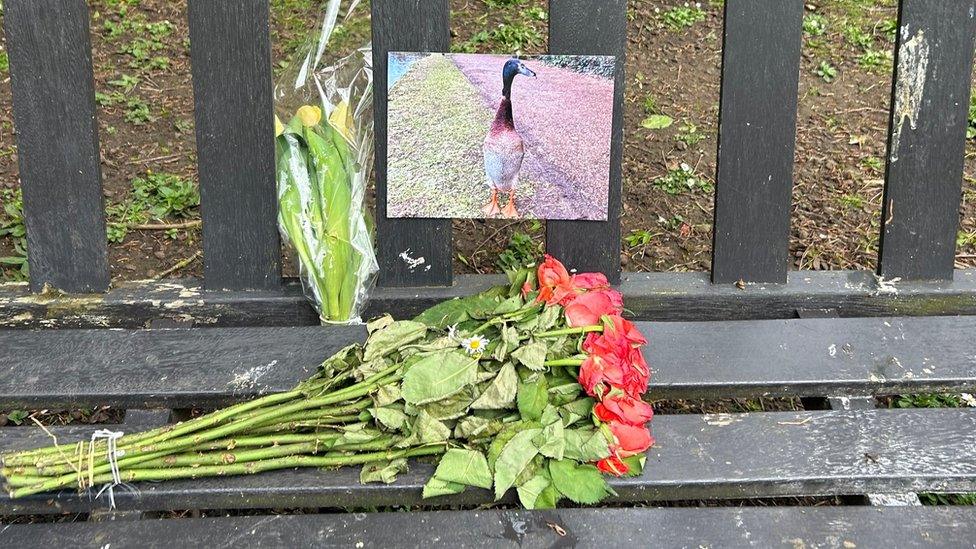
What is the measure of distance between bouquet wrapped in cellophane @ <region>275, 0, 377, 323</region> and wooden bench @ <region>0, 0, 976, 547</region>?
5 centimetres

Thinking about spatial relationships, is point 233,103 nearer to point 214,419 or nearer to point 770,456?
point 214,419

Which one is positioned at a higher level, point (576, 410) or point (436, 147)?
point (436, 147)

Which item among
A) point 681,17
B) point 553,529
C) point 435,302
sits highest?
point 681,17

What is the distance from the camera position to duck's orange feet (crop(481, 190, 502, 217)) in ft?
6.86

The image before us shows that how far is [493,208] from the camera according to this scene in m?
2.10

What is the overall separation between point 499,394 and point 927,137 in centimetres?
114

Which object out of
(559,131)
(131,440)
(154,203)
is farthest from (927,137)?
(154,203)

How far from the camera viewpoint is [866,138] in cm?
379

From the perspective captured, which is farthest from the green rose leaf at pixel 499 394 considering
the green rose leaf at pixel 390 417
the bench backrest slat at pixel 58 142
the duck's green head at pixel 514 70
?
the bench backrest slat at pixel 58 142

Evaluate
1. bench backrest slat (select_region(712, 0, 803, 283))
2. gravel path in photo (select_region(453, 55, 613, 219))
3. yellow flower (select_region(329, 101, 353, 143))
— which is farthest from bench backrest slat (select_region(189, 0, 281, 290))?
Result: bench backrest slat (select_region(712, 0, 803, 283))

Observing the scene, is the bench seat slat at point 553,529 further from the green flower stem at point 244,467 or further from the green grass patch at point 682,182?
the green grass patch at point 682,182

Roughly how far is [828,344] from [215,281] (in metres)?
1.23

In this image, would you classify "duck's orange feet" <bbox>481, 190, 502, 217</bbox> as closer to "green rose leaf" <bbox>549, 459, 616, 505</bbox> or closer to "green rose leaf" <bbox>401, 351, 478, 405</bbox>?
"green rose leaf" <bbox>401, 351, 478, 405</bbox>

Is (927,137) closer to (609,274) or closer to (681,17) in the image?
(609,274)
